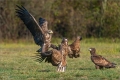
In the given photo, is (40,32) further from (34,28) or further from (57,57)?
(57,57)

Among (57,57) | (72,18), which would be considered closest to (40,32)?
(57,57)

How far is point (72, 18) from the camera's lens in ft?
98.5

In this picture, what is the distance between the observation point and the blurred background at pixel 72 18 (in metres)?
29.0

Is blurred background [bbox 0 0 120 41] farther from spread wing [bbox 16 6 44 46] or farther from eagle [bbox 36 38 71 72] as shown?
eagle [bbox 36 38 71 72]

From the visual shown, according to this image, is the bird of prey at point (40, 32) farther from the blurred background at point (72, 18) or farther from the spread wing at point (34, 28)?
the blurred background at point (72, 18)

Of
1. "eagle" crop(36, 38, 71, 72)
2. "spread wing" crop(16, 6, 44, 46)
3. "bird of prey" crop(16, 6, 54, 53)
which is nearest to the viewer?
"eagle" crop(36, 38, 71, 72)

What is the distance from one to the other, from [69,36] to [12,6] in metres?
4.19

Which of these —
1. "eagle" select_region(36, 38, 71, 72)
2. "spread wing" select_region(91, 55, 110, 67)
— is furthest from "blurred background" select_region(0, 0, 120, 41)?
"eagle" select_region(36, 38, 71, 72)

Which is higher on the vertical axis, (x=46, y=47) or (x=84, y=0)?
(x=84, y=0)

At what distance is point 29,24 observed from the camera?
12.6 m

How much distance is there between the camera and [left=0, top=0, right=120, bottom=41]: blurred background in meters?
29.0

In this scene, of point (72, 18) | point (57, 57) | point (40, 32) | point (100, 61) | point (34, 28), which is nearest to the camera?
point (57, 57)

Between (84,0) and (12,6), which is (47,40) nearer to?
(12,6)

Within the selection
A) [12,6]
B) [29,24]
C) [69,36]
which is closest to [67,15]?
[69,36]
